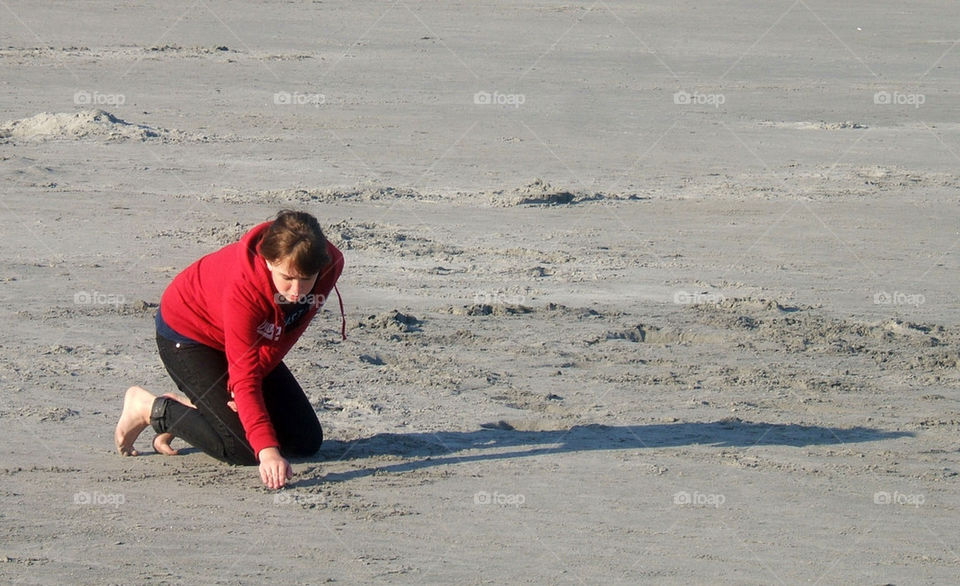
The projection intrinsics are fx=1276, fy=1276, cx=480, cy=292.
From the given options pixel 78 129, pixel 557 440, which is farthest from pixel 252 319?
pixel 78 129

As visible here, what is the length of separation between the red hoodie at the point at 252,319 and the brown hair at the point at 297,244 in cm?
11

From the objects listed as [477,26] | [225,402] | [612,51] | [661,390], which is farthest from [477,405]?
[477,26]

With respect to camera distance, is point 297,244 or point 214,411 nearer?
point 297,244

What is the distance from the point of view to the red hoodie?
485cm

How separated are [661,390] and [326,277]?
243 cm

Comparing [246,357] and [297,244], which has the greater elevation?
[297,244]

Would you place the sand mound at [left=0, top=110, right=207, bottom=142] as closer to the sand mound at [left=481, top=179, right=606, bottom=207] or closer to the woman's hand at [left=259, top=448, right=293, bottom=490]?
the sand mound at [left=481, top=179, right=606, bottom=207]

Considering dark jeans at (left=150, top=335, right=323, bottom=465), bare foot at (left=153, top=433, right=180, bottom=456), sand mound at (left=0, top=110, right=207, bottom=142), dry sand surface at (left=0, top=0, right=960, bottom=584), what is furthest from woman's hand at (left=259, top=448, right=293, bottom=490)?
sand mound at (left=0, top=110, right=207, bottom=142)

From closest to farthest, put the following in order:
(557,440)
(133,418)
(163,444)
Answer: (133,418), (163,444), (557,440)

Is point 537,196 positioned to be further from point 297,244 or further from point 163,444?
point 297,244

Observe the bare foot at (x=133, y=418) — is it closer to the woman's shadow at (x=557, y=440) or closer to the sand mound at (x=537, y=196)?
the woman's shadow at (x=557, y=440)

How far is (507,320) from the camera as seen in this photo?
7887mm

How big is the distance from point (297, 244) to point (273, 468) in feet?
2.77

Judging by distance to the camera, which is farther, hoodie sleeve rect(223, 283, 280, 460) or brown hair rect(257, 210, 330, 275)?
hoodie sleeve rect(223, 283, 280, 460)
